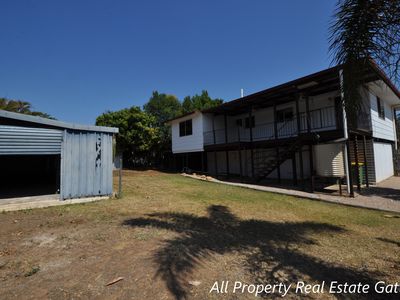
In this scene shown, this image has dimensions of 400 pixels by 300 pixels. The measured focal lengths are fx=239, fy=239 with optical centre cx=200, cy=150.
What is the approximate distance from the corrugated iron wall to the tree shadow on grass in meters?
3.29

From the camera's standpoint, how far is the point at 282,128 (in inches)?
613

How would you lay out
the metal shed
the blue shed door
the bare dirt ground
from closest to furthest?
the bare dirt ground
the blue shed door
the metal shed

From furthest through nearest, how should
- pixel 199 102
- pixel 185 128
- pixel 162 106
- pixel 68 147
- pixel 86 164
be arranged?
pixel 162 106 < pixel 199 102 < pixel 185 128 < pixel 86 164 < pixel 68 147

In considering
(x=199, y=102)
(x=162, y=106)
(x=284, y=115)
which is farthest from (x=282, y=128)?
(x=162, y=106)

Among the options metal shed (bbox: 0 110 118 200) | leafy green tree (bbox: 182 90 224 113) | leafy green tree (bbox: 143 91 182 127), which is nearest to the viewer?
metal shed (bbox: 0 110 118 200)

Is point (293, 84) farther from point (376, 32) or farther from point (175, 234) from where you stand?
point (175, 234)

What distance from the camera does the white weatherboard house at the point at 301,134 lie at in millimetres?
11156

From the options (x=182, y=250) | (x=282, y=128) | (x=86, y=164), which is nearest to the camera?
(x=182, y=250)

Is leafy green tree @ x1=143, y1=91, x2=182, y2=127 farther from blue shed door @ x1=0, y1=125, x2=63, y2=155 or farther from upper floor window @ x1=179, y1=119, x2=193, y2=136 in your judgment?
blue shed door @ x1=0, y1=125, x2=63, y2=155

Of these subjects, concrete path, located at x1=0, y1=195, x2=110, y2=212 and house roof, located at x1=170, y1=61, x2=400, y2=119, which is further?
house roof, located at x1=170, y1=61, x2=400, y2=119

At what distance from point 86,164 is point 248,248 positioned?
6509mm

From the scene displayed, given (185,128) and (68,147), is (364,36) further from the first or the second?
(185,128)

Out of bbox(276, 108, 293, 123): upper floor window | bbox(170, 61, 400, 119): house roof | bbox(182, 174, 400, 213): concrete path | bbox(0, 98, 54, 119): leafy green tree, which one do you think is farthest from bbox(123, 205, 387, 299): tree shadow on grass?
bbox(0, 98, 54, 119): leafy green tree

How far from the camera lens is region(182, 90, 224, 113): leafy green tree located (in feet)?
115
